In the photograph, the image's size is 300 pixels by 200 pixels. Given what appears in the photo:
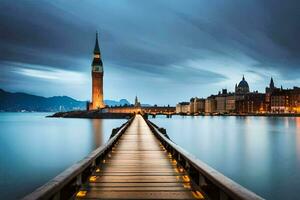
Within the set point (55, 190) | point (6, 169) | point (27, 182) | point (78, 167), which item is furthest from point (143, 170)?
point (6, 169)

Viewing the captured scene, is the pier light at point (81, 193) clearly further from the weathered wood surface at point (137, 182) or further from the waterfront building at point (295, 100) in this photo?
the waterfront building at point (295, 100)

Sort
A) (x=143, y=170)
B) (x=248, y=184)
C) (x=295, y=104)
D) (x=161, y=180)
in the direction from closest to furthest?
1. (x=161, y=180)
2. (x=143, y=170)
3. (x=248, y=184)
4. (x=295, y=104)

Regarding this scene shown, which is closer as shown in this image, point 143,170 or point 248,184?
point 143,170

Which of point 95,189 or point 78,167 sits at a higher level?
point 78,167

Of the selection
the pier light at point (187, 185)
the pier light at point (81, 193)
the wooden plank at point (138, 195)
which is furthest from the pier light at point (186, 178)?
the pier light at point (81, 193)

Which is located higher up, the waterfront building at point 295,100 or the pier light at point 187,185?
the waterfront building at point 295,100

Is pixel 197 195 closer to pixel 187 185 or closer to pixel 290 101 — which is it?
pixel 187 185

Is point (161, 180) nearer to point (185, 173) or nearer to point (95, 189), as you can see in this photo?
point (185, 173)

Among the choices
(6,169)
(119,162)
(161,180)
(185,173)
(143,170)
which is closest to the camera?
(161,180)

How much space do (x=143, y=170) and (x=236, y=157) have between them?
19.8 metres

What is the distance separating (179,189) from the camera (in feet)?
25.7

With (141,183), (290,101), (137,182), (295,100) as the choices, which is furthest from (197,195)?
(290,101)

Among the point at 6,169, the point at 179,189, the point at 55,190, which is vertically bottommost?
the point at 6,169

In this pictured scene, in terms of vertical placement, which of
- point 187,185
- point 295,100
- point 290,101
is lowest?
point 187,185
